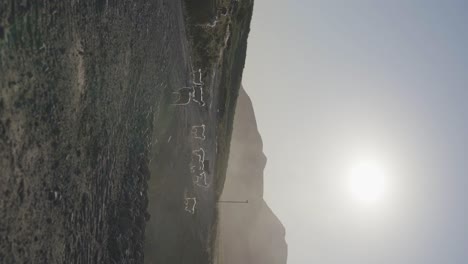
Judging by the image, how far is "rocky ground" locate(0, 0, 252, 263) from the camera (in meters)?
2.32

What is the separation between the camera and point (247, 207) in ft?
119

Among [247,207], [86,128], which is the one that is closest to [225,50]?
[86,128]

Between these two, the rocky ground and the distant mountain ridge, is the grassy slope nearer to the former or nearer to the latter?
the rocky ground

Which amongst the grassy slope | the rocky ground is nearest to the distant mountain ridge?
the grassy slope

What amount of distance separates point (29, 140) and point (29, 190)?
0.27m

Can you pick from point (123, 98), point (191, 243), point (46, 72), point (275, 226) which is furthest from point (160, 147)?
point (275, 226)

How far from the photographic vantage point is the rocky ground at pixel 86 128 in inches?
91.2

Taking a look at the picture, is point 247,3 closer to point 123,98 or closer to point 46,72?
point 123,98

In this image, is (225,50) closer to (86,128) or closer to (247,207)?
(86,128)

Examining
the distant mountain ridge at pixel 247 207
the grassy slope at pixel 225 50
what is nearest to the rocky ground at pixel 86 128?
the grassy slope at pixel 225 50

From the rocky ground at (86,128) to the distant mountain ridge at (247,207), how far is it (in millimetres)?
27547

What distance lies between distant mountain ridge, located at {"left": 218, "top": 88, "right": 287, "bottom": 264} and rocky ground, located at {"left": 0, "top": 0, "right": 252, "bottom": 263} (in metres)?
27.5

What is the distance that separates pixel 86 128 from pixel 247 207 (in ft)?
111

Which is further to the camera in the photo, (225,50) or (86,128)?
(225,50)
